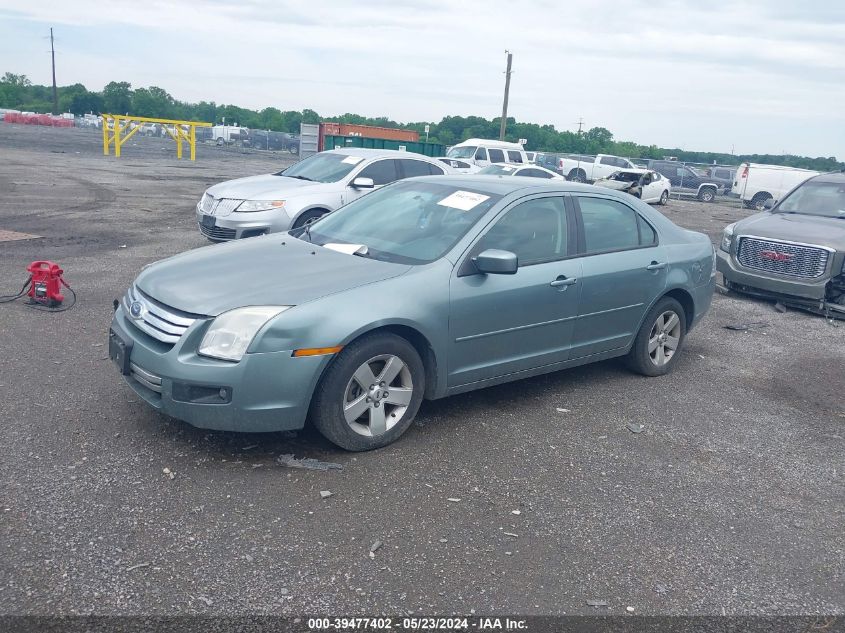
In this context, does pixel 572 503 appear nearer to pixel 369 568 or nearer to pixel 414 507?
pixel 414 507

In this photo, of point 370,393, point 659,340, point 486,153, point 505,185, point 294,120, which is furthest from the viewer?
point 294,120

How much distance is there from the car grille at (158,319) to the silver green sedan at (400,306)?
11 millimetres

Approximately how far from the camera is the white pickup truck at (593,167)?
33.9 m

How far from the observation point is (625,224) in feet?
19.9

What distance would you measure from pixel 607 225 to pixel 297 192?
5649 millimetres

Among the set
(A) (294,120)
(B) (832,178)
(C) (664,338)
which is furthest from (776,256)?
(A) (294,120)

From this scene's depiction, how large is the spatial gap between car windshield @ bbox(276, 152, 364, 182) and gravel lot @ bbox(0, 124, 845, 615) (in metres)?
5.23

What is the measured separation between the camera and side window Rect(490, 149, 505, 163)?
27528 mm

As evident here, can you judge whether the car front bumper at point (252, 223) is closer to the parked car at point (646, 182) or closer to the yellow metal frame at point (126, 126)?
the parked car at point (646, 182)

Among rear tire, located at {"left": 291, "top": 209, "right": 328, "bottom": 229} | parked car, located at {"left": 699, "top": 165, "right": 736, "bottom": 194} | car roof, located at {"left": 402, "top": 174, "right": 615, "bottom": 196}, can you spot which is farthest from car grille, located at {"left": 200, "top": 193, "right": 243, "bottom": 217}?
parked car, located at {"left": 699, "top": 165, "right": 736, "bottom": 194}

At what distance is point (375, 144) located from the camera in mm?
30922

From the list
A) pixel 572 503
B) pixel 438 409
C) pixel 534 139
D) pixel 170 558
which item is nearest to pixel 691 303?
pixel 438 409

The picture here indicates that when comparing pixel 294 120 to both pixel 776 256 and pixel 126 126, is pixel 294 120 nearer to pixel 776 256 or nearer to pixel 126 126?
pixel 126 126

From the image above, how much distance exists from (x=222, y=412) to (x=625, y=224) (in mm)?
3553
